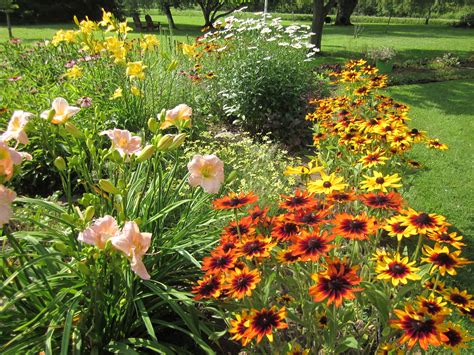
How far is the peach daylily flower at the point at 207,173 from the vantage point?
5.66 feet

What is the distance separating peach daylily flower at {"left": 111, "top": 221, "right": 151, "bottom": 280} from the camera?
133cm

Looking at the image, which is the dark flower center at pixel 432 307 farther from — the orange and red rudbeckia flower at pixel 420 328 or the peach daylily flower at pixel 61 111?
the peach daylily flower at pixel 61 111

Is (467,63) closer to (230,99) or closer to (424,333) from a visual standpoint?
(230,99)

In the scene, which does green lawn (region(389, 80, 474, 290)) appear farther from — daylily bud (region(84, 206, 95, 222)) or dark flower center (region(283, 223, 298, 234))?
daylily bud (region(84, 206, 95, 222))

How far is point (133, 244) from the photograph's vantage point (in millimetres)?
1360

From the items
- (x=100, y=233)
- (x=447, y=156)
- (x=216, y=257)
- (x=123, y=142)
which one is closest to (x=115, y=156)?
(x=123, y=142)

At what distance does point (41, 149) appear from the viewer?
3.99 metres

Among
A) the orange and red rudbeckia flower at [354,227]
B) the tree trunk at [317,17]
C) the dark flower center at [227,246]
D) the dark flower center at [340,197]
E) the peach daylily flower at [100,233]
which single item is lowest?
the tree trunk at [317,17]

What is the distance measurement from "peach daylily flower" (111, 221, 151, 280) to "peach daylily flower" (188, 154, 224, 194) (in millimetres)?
413

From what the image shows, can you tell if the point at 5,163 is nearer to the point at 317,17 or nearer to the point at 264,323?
the point at 264,323

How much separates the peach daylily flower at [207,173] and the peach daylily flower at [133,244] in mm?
413

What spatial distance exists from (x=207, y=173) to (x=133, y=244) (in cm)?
50

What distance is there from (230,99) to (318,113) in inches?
89.2

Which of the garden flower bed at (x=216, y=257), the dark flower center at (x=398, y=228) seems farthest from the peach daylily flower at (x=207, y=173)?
the dark flower center at (x=398, y=228)
